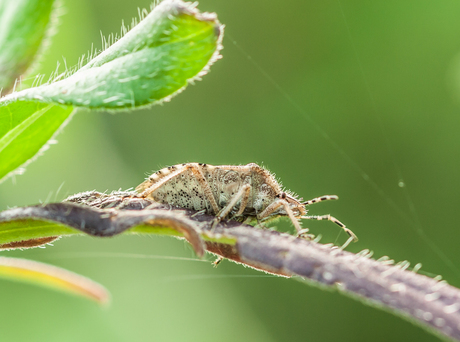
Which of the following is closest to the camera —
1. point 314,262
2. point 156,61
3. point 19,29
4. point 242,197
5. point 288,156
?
point 314,262

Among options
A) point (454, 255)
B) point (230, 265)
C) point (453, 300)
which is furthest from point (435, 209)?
point (453, 300)

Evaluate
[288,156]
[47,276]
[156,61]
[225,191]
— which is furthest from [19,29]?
[288,156]

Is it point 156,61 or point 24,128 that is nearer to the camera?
point 156,61

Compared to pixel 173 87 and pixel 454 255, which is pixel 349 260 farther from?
pixel 454 255

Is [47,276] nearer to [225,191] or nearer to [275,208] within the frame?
[225,191]

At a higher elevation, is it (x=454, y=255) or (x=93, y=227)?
(x=93, y=227)

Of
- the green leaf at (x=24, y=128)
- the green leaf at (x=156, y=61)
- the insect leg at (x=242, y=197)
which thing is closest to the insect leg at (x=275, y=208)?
the insect leg at (x=242, y=197)
